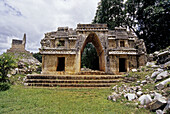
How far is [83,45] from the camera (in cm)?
1262

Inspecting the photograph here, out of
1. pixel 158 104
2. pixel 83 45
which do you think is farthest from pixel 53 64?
pixel 158 104

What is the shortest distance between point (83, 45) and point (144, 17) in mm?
14174

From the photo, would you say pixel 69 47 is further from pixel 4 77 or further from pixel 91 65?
pixel 91 65

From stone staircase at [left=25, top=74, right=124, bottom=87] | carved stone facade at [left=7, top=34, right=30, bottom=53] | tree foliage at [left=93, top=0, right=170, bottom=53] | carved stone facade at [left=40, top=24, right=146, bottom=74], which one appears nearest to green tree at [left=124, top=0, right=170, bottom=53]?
tree foliage at [left=93, top=0, right=170, bottom=53]

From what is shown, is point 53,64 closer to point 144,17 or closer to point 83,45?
point 83,45

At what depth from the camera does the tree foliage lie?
15.9 metres

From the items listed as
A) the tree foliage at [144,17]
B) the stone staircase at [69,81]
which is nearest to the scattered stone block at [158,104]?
the stone staircase at [69,81]

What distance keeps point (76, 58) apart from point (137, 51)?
23.8ft

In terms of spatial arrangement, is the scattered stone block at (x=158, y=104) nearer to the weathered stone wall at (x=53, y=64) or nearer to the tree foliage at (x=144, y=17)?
the weathered stone wall at (x=53, y=64)

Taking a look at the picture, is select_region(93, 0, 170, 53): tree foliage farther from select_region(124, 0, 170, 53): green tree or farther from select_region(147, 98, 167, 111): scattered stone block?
select_region(147, 98, 167, 111): scattered stone block

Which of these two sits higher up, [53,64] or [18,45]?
[18,45]

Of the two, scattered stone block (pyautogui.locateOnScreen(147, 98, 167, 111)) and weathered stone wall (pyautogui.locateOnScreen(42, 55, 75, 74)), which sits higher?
weathered stone wall (pyautogui.locateOnScreen(42, 55, 75, 74))

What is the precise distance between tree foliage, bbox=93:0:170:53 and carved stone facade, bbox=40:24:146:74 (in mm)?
7178

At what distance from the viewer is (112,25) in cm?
1967
